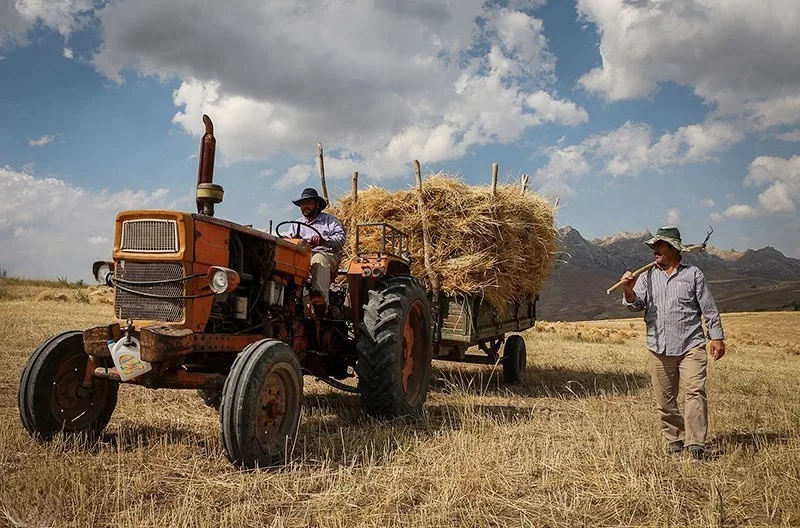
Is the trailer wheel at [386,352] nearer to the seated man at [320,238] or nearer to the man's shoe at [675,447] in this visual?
the seated man at [320,238]

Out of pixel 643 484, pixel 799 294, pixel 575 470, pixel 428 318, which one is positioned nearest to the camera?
pixel 643 484

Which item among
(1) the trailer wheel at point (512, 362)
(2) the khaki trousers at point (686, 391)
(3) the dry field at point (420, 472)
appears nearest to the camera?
(3) the dry field at point (420, 472)

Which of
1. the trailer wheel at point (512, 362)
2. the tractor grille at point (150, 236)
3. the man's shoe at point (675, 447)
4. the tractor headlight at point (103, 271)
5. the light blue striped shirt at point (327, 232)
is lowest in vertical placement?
the man's shoe at point (675, 447)

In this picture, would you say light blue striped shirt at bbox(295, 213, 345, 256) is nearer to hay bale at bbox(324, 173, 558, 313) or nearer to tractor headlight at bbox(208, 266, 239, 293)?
tractor headlight at bbox(208, 266, 239, 293)

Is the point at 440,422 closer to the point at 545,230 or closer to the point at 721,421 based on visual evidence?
the point at 721,421

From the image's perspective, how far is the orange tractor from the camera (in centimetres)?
392

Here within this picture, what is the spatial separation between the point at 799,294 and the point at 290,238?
42.1 metres

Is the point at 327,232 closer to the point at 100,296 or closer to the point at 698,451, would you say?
the point at 698,451

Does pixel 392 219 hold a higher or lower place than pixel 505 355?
higher

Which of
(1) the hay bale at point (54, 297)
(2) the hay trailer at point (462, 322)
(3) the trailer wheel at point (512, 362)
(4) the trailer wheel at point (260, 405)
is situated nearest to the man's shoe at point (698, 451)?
(4) the trailer wheel at point (260, 405)

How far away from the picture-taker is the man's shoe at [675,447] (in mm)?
4699

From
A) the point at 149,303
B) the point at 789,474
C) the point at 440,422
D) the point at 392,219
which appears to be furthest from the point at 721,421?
the point at 149,303

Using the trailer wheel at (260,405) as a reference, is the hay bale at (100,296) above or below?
above

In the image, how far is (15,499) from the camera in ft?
10.3
